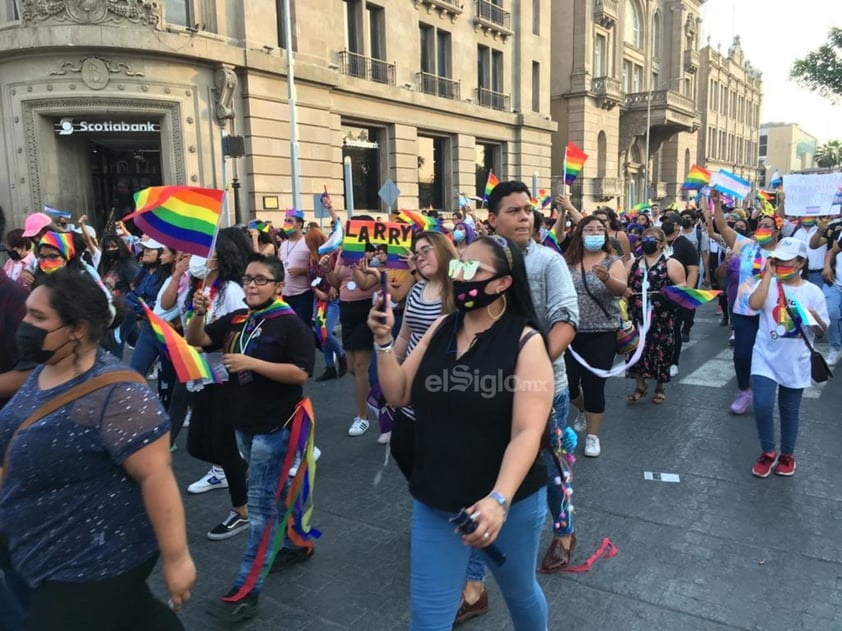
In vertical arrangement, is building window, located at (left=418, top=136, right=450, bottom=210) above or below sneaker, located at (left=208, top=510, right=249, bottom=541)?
above

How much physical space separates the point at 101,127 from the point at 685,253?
13.9 m

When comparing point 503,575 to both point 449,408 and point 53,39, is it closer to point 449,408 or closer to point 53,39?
point 449,408

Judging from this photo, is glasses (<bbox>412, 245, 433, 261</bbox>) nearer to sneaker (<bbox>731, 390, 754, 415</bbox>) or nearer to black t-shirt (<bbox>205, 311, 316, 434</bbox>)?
black t-shirt (<bbox>205, 311, 316, 434</bbox>)

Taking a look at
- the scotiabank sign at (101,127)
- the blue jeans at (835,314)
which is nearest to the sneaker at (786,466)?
the blue jeans at (835,314)

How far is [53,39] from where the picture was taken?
558 inches

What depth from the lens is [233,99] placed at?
16469 mm

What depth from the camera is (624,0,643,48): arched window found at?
4103 cm

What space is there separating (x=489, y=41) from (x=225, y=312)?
84.8 ft

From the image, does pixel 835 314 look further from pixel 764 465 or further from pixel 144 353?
pixel 144 353

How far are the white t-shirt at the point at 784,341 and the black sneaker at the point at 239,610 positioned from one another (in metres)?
Result: 3.81

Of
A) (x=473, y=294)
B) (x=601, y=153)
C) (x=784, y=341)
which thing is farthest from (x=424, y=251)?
(x=601, y=153)

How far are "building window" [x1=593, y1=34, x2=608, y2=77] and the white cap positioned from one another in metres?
35.7

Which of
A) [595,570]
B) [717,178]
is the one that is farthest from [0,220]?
[717,178]

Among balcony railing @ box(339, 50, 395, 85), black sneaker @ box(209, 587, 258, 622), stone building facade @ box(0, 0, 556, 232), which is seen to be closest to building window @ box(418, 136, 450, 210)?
stone building facade @ box(0, 0, 556, 232)
